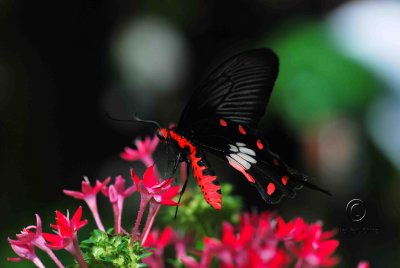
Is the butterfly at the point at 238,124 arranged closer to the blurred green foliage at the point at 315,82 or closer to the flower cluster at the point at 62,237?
the flower cluster at the point at 62,237

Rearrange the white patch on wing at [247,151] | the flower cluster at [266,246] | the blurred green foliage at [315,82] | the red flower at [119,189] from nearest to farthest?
the flower cluster at [266,246] → the red flower at [119,189] → the white patch on wing at [247,151] → the blurred green foliage at [315,82]

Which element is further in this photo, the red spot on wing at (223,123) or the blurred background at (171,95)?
the blurred background at (171,95)

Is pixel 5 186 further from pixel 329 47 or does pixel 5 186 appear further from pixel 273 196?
pixel 273 196

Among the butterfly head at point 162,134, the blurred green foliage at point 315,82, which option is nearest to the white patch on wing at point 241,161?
the butterfly head at point 162,134

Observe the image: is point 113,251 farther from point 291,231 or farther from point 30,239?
point 291,231

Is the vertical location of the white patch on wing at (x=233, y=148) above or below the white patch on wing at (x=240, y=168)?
above

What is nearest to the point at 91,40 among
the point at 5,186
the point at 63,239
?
the point at 5,186
